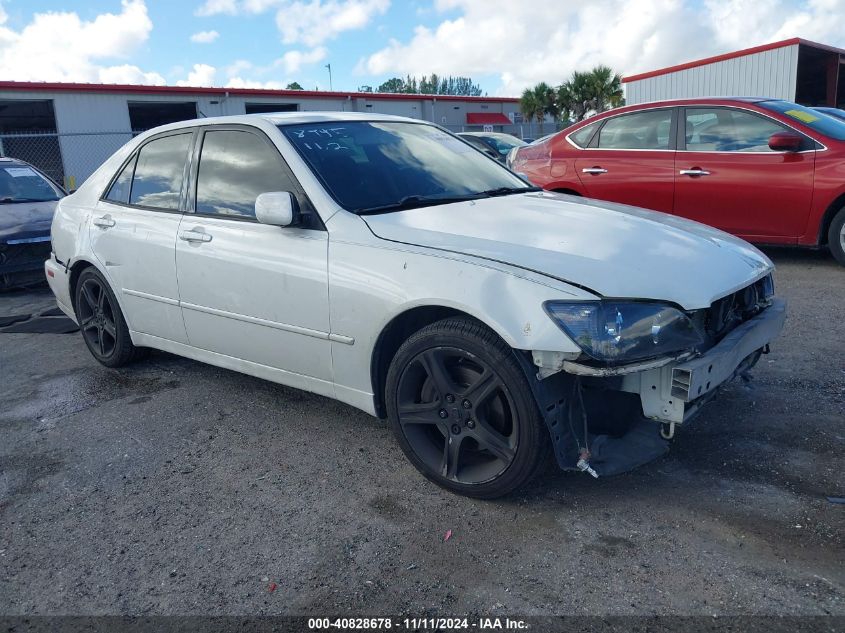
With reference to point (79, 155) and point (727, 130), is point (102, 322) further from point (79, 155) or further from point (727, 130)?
point (79, 155)

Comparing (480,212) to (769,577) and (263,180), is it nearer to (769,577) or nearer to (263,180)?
(263,180)

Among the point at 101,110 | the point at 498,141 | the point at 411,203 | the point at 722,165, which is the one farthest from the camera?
the point at 101,110

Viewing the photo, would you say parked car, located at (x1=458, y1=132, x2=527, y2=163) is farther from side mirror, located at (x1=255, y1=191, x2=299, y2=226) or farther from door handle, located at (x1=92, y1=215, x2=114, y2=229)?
side mirror, located at (x1=255, y1=191, x2=299, y2=226)

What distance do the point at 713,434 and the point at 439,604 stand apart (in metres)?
1.80

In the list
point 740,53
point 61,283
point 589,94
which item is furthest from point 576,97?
point 61,283

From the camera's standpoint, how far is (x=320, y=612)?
8.04 ft

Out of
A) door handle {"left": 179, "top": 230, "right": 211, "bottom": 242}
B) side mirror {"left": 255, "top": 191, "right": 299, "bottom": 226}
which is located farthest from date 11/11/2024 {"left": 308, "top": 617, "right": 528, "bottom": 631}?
door handle {"left": 179, "top": 230, "right": 211, "bottom": 242}

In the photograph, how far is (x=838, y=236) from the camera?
659cm

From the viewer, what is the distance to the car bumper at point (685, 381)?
8.96ft

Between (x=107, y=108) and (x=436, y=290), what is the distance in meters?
26.1

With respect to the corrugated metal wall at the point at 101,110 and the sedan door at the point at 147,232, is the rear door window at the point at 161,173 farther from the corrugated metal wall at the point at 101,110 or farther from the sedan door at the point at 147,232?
the corrugated metal wall at the point at 101,110

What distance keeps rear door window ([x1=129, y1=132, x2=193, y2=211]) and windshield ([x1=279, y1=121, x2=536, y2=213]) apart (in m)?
0.85

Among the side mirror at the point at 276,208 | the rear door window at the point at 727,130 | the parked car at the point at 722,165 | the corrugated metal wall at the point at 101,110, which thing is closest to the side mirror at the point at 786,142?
the parked car at the point at 722,165

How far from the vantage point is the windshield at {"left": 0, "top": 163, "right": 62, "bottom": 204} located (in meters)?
8.61
